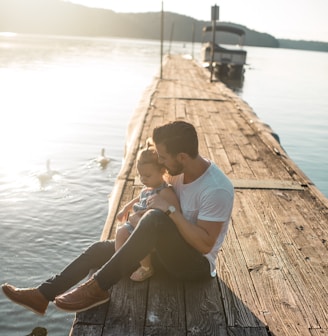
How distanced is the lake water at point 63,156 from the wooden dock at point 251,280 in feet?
6.54

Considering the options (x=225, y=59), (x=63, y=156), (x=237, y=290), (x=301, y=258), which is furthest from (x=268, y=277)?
(x=225, y=59)

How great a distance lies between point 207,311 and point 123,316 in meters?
0.64

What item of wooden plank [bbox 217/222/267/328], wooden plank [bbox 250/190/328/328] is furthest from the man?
wooden plank [bbox 250/190/328/328]

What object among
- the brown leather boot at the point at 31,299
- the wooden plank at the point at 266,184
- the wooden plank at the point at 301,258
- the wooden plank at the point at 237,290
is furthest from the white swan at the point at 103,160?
the brown leather boot at the point at 31,299

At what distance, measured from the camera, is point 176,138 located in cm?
351

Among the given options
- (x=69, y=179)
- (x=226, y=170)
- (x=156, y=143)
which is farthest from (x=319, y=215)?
(x=69, y=179)

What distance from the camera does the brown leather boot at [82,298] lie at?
3580mm

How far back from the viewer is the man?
3.58 meters

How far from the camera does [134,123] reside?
11516 mm

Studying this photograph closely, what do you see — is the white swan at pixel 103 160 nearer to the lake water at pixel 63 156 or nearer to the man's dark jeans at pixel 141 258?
the lake water at pixel 63 156

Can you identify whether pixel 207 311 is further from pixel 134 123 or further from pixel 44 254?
pixel 134 123

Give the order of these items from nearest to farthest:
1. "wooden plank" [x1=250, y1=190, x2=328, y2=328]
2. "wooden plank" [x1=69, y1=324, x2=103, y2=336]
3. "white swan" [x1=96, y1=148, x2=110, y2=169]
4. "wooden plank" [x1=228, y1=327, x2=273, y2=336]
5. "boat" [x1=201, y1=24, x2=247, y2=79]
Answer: "wooden plank" [x1=69, y1=324, x2=103, y2=336] < "wooden plank" [x1=228, y1=327, x2=273, y2=336] < "wooden plank" [x1=250, y1=190, x2=328, y2=328] < "white swan" [x1=96, y1=148, x2=110, y2=169] < "boat" [x1=201, y1=24, x2=247, y2=79]

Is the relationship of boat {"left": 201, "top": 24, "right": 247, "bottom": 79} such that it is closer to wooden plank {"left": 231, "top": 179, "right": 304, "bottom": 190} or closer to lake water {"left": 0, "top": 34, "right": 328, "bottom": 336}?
lake water {"left": 0, "top": 34, "right": 328, "bottom": 336}

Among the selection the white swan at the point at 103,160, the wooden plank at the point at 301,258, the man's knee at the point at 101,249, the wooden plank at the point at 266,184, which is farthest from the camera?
the white swan at the point at 103,160
